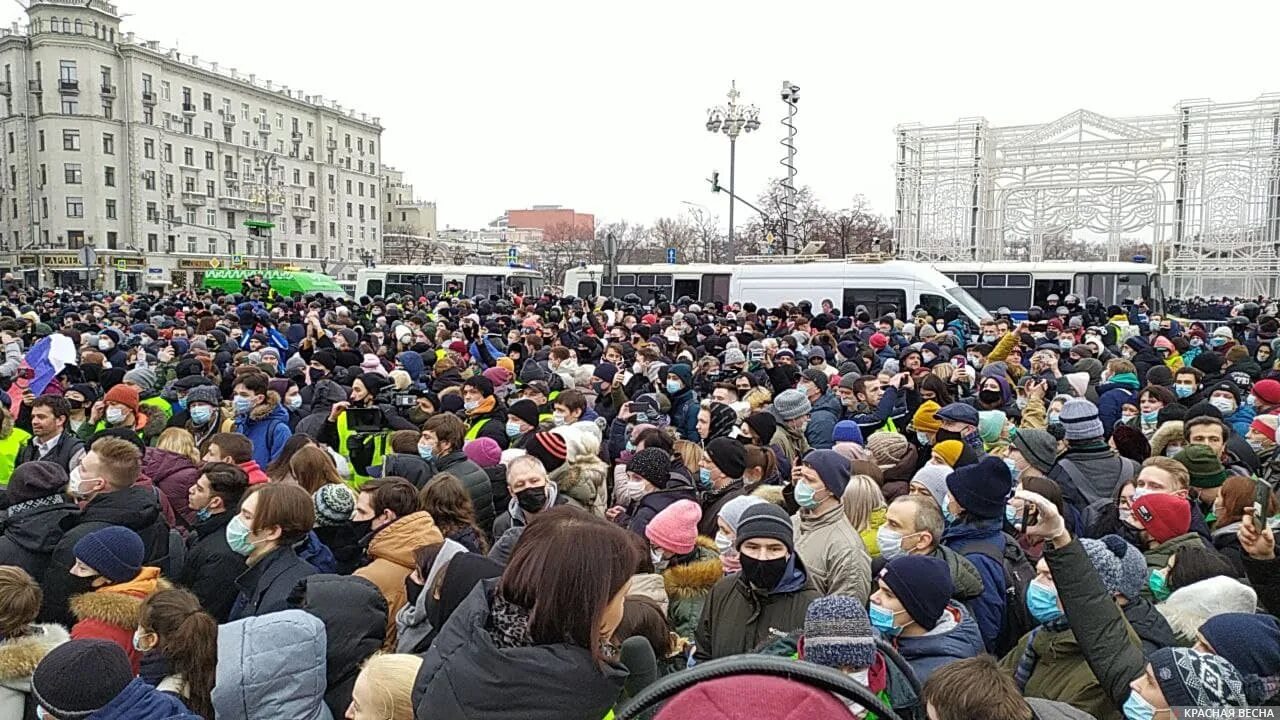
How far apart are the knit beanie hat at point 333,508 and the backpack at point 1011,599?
10.4 ft

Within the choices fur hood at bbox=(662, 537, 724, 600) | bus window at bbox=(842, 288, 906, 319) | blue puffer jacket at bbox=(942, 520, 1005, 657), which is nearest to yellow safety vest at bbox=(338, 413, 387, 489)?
fur hood at bbox=(662, 537, 724, 600)

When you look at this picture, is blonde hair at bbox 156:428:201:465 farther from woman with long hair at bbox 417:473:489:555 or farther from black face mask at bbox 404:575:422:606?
black face mask at bbox 404:575:422:606

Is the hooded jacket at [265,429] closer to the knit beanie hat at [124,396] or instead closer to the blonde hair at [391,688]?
the knit beanie hat at [124,396]

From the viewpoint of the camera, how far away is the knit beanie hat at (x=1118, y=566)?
3191mm

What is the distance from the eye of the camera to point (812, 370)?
914 cm

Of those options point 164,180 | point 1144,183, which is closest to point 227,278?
point 164,180

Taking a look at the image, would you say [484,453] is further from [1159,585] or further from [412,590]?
[1159,585]

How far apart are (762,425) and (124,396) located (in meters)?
5.22

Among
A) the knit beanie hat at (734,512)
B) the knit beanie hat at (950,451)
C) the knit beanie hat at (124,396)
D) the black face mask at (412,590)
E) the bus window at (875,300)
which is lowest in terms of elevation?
the black face mask at (412,590)

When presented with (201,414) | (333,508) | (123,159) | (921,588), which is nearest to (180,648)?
(333,508)

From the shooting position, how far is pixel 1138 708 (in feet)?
8.94

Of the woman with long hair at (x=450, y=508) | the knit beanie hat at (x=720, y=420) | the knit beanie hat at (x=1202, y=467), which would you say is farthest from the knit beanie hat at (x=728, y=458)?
the knit beanie hat at (x=1202, y=467)

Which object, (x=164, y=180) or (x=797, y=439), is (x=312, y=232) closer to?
(x=164, y=180)

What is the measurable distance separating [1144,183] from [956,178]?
353 inches
